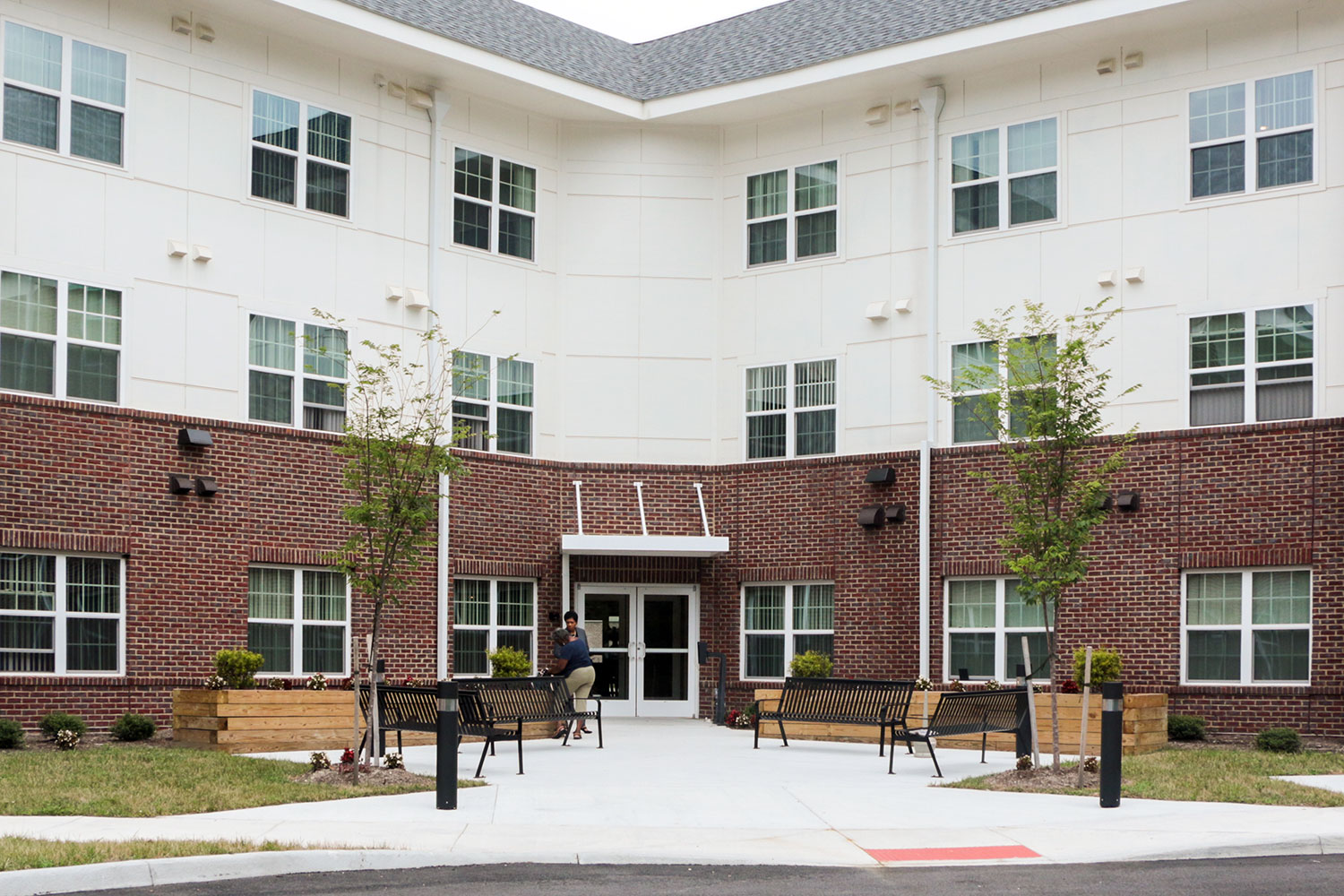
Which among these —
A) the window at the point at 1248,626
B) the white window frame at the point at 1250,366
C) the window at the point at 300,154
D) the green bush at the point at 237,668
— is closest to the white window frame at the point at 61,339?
the window at the point at 300,154

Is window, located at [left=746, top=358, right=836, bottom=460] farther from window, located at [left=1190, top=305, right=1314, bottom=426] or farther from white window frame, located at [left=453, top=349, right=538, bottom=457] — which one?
window, located at [left=1190, top=305, right=1314, bottom=426]

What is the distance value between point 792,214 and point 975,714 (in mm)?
11246

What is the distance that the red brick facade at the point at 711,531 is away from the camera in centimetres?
2056

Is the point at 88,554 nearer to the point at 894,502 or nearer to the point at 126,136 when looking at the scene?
the point at 126,136

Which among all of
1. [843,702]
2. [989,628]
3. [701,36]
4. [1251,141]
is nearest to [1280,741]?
[989,628]

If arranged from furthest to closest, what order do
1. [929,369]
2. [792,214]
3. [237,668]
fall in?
1. [792,214]
2. [929,369]
3. [237,668]

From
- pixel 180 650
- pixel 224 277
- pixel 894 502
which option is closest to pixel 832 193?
pixel 894 502

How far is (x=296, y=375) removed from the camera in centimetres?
2302

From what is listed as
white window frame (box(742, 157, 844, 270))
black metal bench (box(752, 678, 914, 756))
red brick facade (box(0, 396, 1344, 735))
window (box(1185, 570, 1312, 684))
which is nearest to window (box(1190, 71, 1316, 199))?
red brick facade (box(0, 396, 1344, 735))

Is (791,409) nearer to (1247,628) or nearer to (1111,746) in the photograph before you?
(1247,628)

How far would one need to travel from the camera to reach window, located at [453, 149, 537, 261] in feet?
83.6

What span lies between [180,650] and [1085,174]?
14.2 m

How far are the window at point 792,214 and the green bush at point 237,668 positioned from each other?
10.7 metres

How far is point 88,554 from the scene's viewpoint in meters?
20.6
